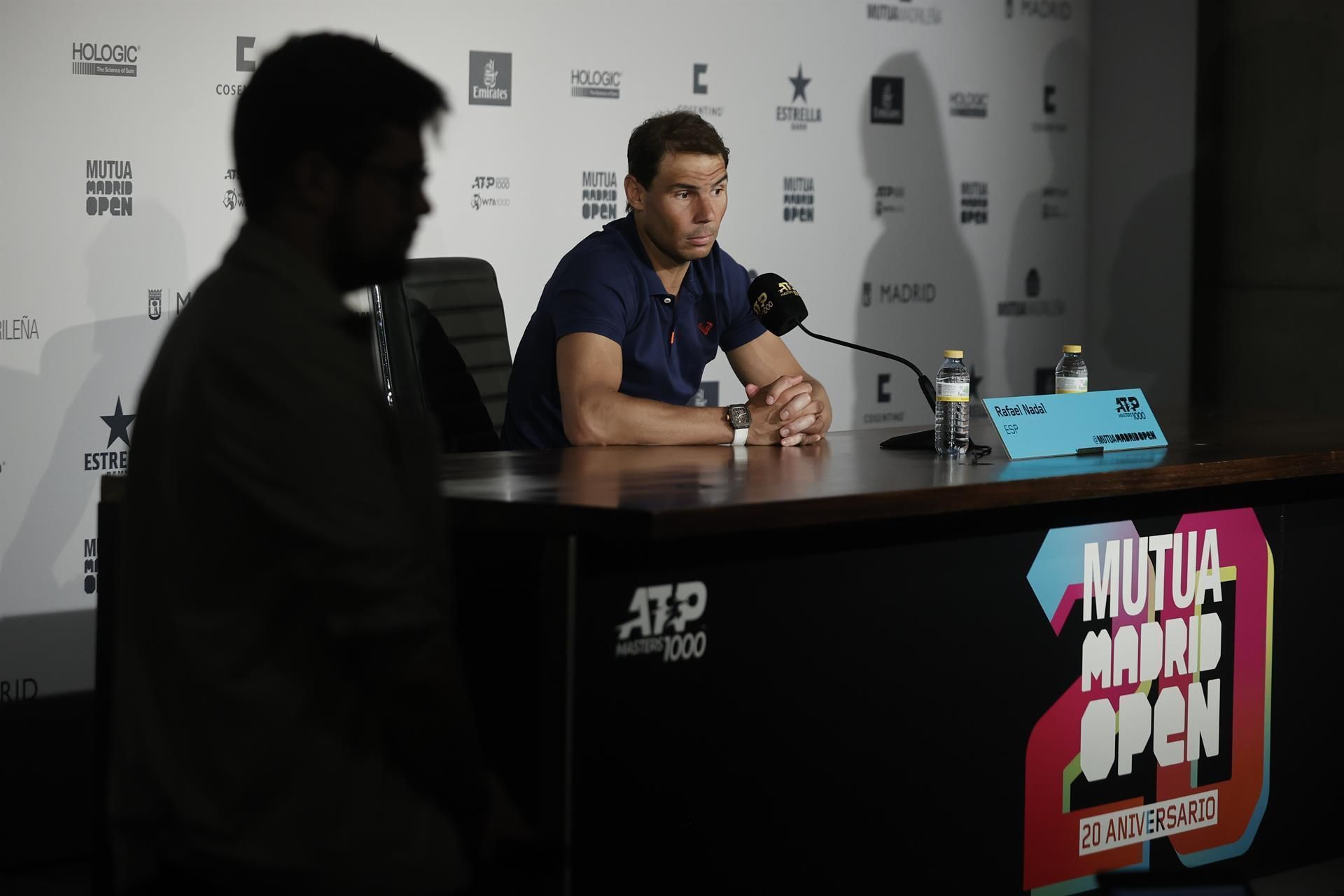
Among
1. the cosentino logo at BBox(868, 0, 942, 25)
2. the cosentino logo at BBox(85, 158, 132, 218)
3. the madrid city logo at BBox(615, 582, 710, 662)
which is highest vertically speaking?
the cosentino logo at BBox(868, 0, 942, 25)

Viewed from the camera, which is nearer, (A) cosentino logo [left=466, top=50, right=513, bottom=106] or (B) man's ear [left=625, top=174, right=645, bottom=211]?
(B) man's ear [left=625, top=174, right=645, bottom=211]

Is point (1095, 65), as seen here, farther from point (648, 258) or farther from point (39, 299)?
point (39, 299)

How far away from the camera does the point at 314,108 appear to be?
117 centimetres

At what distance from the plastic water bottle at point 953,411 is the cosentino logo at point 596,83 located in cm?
189

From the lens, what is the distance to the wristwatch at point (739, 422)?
2.56 meters

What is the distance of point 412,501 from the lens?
116cm

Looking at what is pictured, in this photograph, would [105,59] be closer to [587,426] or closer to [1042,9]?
[587,426]

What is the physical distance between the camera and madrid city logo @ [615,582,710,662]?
5.74 ft

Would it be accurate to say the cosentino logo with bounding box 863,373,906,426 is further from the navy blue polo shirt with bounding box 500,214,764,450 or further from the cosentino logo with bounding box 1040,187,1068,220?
the navy blue polo shirt with bounding box 500,214,764,450

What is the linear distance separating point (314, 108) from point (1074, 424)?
151 cm

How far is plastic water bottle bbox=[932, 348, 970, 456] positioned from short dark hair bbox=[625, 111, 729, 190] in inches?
28.1

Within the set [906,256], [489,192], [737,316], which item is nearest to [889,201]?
[906,256]

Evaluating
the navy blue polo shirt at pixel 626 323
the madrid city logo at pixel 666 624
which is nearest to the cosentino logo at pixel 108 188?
the navy blue polo shirt at pixel 626 323

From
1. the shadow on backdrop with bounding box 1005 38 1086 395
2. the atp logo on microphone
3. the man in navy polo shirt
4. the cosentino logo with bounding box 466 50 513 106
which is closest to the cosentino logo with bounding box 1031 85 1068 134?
the shadow on backdrop with bounding box 1005 38 1086 395
